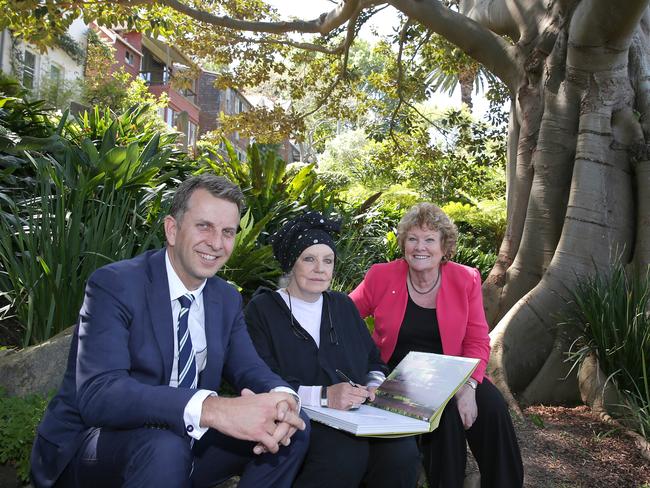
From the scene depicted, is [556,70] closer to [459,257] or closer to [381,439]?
[459,257]

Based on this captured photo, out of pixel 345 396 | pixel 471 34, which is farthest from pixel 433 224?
pixel 471 34

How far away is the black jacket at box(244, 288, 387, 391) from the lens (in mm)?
3166

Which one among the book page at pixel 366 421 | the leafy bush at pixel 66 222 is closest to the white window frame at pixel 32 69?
the leafy bush at pixel 66 222

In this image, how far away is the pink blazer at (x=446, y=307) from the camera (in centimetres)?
377

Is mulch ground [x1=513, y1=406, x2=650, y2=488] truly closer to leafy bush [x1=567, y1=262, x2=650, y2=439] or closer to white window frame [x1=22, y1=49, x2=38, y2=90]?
leafy bush [x1=567, y1=262, x2=650, y2=439]

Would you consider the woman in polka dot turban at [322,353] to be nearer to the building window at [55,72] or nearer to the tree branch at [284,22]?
the tree branch at [284,22]

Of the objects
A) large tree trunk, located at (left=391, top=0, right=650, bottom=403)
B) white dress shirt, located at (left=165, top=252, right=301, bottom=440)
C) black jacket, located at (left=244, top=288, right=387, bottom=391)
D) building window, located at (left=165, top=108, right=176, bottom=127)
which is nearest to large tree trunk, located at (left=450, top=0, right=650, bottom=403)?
large tree trunk, located at (left=391, top=0, right=650, bottom=403)

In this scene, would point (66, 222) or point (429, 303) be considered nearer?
point (429, 303)

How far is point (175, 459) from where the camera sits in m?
2.21

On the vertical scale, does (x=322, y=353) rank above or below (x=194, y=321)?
below

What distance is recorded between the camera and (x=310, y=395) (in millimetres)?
2982

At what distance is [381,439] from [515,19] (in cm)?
588

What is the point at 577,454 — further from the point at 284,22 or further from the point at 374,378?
the point at 284,22

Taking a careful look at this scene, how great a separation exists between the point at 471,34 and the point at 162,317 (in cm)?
589
